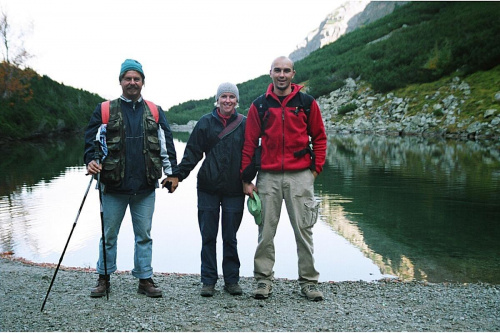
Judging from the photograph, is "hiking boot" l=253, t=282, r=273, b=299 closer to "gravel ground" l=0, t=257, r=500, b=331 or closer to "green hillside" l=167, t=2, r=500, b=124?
"gravel ground" l=0, t=257, r=500, b=331

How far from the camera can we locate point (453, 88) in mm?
44594

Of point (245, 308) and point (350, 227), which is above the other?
point (245, 308)

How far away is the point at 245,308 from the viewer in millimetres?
4523

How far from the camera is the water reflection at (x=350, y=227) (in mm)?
7688

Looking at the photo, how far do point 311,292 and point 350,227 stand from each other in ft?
18.5

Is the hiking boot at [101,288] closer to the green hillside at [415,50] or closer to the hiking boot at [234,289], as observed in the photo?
the hiking boot at [234,289]

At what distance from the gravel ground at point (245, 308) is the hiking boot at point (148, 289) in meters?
0.08

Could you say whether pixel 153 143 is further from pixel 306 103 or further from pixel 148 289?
pixel 306 103

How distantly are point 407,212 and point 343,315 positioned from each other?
800 centimetres

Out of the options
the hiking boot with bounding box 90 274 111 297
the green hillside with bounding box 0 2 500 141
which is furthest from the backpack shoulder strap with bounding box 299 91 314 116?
the green hillside with bounding box 0 2 500 141

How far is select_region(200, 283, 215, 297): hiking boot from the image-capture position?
493cm

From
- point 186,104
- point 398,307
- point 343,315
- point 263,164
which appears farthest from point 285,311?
point 186,104

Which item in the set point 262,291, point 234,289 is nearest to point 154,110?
point 234,289

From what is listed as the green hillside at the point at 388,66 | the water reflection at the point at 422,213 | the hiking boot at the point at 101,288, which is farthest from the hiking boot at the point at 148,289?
the green hillside at the point at 388,66
